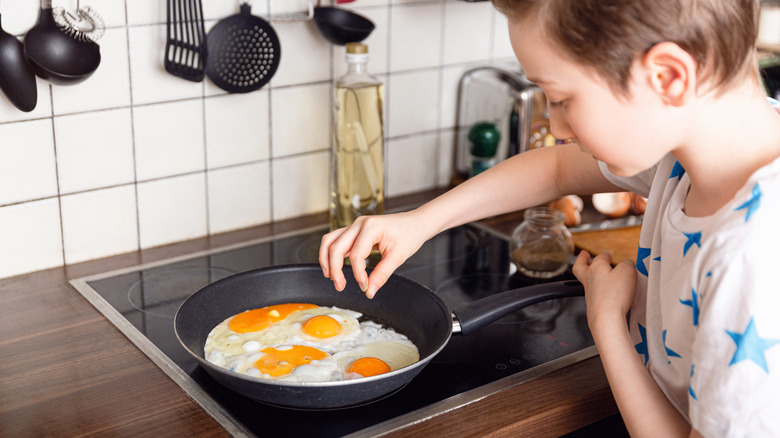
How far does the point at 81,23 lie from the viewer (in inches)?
46.9

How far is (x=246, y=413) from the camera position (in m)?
0.94

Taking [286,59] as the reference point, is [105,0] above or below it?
above

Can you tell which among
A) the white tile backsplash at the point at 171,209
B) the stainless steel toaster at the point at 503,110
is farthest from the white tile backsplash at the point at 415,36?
the white tile backsplash at the point at 171,209

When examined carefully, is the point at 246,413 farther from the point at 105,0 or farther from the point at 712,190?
the point at 105,0

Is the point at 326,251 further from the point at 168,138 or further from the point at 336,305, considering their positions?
the point at 168,138

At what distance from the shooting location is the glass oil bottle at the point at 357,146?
1.42 meters

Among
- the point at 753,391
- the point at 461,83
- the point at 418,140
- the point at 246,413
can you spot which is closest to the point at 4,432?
the point at 246,413

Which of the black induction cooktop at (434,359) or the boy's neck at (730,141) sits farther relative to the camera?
the black induction cooktop at (434,359)

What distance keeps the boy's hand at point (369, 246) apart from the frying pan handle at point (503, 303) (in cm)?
11

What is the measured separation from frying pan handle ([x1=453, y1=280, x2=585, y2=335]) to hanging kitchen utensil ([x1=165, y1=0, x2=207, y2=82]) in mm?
615

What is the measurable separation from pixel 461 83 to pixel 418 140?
0.51 feet

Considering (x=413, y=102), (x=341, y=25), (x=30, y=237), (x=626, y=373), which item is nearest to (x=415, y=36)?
(x=413, y=102)

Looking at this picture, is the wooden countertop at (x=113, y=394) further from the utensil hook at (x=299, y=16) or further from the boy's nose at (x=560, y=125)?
the utensil hook at (x=299, y=16)

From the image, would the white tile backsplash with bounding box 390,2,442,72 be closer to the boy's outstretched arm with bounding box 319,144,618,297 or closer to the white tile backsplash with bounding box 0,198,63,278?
the boy's outstretched arm with bounding box 319,144,618,297
